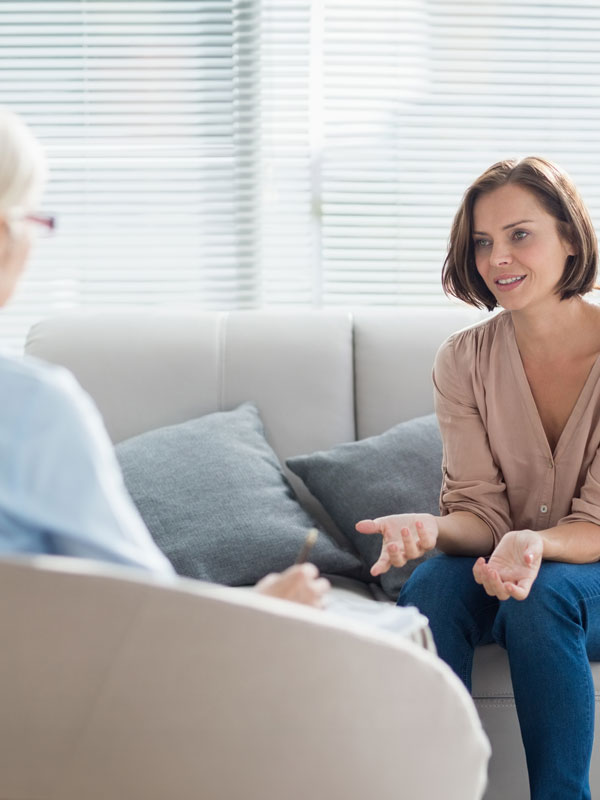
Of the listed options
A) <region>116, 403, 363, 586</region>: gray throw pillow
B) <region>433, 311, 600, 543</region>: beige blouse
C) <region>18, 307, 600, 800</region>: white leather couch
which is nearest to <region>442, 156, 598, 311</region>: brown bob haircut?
<region>433, 311, 600, 543</region>: beige blouse

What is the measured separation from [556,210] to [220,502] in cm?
90

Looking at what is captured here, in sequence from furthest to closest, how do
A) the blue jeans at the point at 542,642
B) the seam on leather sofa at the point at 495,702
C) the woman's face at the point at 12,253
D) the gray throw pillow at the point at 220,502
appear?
the gray throw pillow at the point at 220,502, the seam on leather sofa at the point at 495,702, the blue jeans at the point at 542,642, the woman's face at the point at 12,253

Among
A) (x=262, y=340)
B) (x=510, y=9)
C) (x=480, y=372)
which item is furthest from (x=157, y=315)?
(x=510, y=9)

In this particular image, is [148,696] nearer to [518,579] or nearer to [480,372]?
[518,579]

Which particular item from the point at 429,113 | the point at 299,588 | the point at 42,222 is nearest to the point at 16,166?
the point at 42,222

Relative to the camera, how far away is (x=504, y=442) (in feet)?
5.73

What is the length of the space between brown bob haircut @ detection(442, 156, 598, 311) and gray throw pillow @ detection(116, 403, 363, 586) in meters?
0.64

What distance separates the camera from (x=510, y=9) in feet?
8.44

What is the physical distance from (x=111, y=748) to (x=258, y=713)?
0.45 feet

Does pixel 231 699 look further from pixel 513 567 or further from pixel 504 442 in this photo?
pixel 504 442

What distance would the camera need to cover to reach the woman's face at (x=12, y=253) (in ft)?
3.06

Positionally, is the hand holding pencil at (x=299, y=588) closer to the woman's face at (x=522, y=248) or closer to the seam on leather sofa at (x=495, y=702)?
the seam on leather sofa at (x=495, y=702)

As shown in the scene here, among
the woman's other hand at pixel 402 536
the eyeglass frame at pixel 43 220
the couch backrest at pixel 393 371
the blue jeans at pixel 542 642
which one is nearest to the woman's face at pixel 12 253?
the eyeglass frame at pixel 43 220

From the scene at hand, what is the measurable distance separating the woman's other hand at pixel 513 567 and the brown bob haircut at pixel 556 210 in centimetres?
52
